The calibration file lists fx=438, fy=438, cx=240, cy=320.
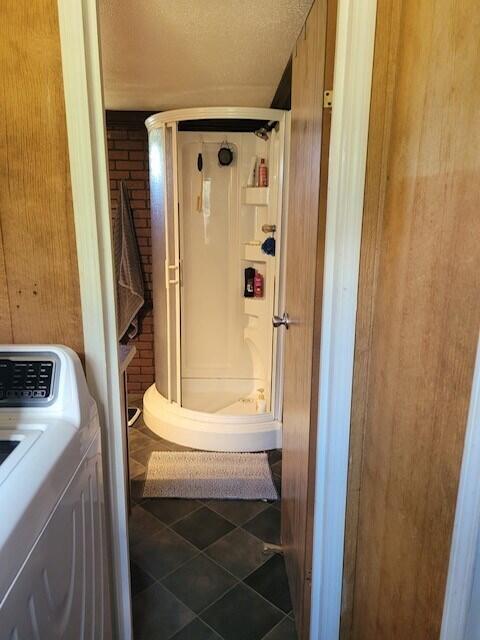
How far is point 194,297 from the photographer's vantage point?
3.32 metres

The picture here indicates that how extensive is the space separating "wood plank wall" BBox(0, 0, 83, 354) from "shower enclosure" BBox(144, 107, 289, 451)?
159 cm

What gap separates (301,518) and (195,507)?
34.6 inches

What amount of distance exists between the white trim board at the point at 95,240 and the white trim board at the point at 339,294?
578mm

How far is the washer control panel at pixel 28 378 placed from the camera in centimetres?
103

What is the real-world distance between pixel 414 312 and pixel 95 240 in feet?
2.55

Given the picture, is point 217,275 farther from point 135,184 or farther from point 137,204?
point 135,184

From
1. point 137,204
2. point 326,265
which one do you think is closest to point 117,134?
point 137,204

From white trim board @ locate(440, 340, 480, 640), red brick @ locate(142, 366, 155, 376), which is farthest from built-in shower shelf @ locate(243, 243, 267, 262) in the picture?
white trim board @ locate(440, 340, 480, 640)

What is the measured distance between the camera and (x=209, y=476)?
2438mm

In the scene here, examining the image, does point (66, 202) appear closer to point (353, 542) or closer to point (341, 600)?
point (353, 542)

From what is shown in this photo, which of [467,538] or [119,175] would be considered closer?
[467,538]

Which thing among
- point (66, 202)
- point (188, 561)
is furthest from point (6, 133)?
point (188, 561)

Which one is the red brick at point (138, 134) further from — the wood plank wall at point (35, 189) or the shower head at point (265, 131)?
the wood plank wall at point (35, 189)

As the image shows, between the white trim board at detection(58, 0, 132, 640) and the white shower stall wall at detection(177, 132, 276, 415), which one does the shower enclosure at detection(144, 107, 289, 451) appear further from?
the white trim board at detection(58, 0, 132, 640)
